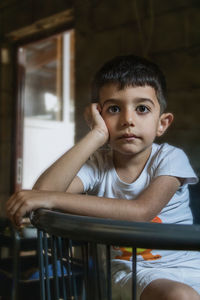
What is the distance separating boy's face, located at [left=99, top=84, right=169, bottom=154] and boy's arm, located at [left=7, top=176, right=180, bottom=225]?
0.54ft

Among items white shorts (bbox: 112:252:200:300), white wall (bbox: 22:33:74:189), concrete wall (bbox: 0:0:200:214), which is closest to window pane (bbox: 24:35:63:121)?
white wall (bbox: 22:33:74:189)

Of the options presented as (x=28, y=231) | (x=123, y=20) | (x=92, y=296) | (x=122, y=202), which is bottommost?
(x=28, y=231)

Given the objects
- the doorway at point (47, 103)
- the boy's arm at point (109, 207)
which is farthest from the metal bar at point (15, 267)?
the doorway at point (47, 103)

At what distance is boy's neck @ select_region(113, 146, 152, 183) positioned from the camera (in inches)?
40.4

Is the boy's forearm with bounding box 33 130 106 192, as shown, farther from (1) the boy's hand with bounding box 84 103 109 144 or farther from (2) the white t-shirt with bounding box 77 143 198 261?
(2) the white t-shirt with bounding box 77 143 198 261

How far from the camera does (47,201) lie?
2.34ft

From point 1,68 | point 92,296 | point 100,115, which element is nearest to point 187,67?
point 100,115

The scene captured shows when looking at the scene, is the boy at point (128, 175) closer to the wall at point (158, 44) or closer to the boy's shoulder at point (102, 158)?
the boy's shoulder at point (102, 158)

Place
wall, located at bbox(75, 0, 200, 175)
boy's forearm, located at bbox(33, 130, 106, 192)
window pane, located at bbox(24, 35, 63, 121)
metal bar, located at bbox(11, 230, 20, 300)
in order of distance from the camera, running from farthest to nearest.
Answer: window pane, located at bbox(24, 35, 63, 121) → wall, located at bbox(75, 0, 200, 175) → metal bar, located at bbox(11, 230, 20, 300) → boy's forearm, located at bbox(33, 130, 106, 192)

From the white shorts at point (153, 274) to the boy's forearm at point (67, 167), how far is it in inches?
10.3

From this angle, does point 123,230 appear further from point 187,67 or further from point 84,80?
point 84,80

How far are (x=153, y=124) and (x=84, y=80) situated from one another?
4.10 ft

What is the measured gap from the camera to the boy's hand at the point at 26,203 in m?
0.70

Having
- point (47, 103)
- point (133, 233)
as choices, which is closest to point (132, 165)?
point (133, 233)
